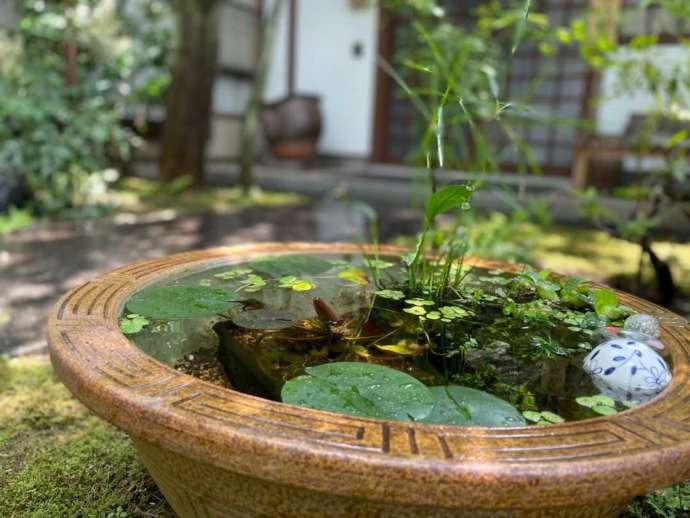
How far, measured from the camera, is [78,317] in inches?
49.4

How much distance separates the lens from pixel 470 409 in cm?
106

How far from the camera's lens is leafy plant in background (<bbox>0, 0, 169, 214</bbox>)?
4.71m

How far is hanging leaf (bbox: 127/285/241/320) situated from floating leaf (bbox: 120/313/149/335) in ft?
Result: 0.07

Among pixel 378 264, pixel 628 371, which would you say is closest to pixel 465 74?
pixel 378 264

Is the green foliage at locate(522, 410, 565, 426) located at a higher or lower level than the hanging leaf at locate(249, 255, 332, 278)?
lower

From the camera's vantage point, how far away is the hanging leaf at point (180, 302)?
1377 millimetres

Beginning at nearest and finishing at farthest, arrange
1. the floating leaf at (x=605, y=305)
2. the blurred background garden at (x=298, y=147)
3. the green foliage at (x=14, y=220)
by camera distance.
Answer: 1. the floating leaf at (x=605, y=305)
2. the blurred background garden at (x=298, y=147)
3. the green foliage at (x=14, y=220)

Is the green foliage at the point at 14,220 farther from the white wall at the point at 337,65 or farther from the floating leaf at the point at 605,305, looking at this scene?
the white wall at the point at 337,65

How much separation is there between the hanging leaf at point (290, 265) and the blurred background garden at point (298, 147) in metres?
0.43

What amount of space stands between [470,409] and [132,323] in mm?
712

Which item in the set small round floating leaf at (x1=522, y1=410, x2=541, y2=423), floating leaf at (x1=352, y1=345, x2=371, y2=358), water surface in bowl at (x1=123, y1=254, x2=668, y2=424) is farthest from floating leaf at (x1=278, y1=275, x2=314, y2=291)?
small round floating leaf at (x1=522, y1=410, x2=541, y2=423)

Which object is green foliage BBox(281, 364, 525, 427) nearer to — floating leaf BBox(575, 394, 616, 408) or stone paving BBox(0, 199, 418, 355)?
floating leaf BBox(575, 394, 616, 408)

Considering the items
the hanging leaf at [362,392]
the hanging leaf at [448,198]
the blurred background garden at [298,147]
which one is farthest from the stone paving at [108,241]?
the hanging leaf at [362,392]

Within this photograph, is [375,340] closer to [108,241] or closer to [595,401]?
[595,401]
